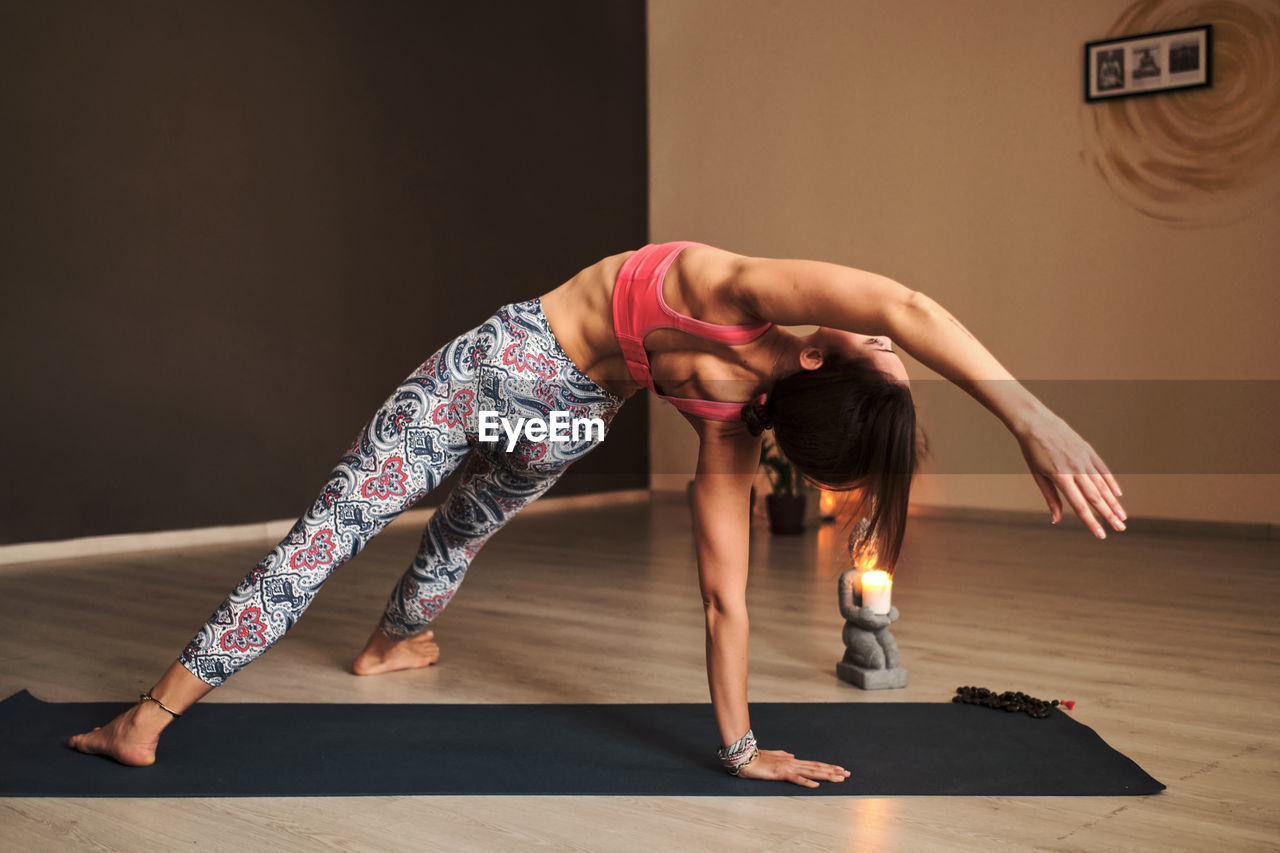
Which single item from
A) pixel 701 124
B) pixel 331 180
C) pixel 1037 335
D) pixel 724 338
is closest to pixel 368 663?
pixel 724 338

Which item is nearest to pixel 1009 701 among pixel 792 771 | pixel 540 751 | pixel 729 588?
pixel 792 771

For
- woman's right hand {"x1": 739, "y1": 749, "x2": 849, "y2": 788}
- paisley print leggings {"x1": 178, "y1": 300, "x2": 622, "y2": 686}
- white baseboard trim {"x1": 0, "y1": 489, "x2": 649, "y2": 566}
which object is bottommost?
white baseboard trim {"x1": 0, "y1": 489, "x2": 649, "y2": 566}

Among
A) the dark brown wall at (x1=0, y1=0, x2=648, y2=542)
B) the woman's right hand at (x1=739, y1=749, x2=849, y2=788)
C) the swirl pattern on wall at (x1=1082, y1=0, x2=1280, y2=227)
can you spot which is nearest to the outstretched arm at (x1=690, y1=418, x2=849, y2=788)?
the woman's right hand at (x1=739, y1=749, x2=849, y2=788)

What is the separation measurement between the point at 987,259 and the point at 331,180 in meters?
2.81

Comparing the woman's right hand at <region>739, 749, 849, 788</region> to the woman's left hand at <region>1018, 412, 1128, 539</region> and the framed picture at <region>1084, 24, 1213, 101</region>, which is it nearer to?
the woman's left hand at <region>1018, 412, 1128, 539</region>

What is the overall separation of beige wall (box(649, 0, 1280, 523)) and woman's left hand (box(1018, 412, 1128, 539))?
144 inches

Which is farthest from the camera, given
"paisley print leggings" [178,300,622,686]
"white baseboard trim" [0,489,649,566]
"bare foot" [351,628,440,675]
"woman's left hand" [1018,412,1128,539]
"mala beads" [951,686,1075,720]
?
"white baseboard trim" [0,489,649,566]

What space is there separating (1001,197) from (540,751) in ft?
12.4

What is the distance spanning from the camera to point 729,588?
1.73m

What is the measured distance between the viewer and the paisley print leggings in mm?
1811

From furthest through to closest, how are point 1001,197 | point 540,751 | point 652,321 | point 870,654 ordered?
point 1001,197
point 870,654
point 540,751
point 652,321

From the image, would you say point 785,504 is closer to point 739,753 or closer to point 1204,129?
point 1204,129

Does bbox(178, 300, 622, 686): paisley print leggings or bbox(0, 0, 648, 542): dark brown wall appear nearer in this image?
bbox(178, 300, 622, 686): paisley print leggings

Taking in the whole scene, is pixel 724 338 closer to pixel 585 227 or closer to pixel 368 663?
pixel 368 663
